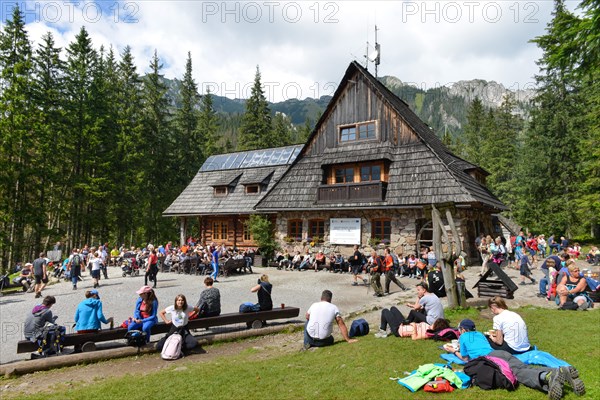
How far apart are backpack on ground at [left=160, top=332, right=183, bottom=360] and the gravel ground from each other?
3.11 meters

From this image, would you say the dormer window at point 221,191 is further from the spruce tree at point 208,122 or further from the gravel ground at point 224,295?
the spruce tree at point 208,122

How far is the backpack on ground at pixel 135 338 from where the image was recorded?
7406mm

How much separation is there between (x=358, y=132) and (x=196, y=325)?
54.5ft

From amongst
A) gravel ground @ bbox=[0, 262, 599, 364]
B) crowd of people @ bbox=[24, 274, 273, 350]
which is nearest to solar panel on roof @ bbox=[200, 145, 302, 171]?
gravel ground @ bbox=[0, 262, 599, 364]

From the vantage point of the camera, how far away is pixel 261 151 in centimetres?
3058

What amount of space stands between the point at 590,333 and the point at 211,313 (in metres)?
8.39

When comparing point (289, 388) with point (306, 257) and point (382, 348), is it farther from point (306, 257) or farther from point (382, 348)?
point (306, 257)

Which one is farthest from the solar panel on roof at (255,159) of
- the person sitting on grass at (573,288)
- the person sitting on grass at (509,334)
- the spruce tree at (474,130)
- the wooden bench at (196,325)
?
the spruce tree at (474,130)

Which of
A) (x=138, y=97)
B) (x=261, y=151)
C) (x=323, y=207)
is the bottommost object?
(x=323, y=207)

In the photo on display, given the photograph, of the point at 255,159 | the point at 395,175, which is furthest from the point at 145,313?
the point at 255,159

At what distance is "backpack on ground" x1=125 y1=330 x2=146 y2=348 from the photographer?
741cm

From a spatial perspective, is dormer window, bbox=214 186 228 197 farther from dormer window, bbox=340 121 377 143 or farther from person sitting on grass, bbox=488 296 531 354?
person sitting on grass, bbox=488 296 531 354

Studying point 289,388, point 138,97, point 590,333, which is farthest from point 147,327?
point 138,97

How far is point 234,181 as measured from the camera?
2795 cm
